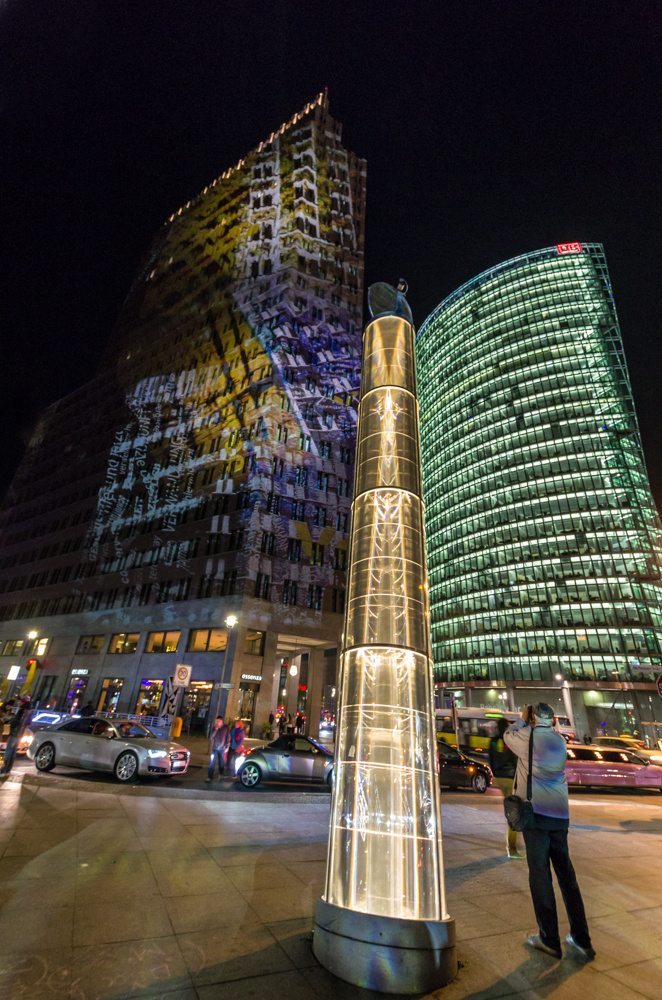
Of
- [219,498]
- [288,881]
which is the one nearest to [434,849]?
[288,881]

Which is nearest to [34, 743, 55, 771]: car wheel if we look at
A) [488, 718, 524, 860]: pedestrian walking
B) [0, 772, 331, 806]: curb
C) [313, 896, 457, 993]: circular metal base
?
[0, 772, 331, 806]: curb

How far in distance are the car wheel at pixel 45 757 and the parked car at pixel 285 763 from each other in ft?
17.2

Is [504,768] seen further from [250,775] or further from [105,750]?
[105,750]

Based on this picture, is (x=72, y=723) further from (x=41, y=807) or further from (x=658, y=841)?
(x=658, y=841)

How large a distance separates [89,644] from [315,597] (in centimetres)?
2227

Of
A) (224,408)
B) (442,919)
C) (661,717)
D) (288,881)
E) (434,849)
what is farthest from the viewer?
(661,717)

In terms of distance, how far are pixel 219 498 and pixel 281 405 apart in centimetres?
910

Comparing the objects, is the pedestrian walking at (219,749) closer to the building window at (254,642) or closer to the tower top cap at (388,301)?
the tower top cap at (388,301)

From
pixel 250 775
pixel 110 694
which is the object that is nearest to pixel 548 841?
pixel 250 775

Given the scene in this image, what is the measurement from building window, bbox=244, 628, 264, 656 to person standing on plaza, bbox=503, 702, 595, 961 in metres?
A: 28.7

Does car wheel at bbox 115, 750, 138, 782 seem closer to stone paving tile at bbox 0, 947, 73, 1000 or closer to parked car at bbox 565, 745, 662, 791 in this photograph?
stone paving tile at bbox 0, 947, 73, 1000

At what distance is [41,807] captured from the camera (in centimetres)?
812

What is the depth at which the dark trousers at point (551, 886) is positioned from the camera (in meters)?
3.85

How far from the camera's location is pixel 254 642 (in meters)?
32.0
